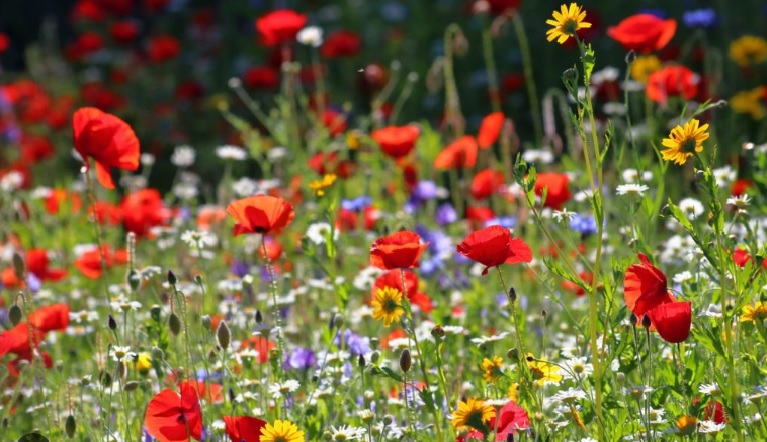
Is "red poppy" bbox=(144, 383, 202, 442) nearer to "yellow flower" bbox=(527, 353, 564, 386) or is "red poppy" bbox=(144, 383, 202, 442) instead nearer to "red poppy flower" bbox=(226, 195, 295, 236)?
"red poppy flower" bbox=(226, 195, 295, 236)

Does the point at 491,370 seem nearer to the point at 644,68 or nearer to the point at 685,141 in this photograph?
the point at 685,141

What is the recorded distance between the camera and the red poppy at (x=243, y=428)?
6.17 feet

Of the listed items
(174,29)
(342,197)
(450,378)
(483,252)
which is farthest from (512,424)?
(174,29)

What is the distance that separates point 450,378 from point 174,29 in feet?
20.3

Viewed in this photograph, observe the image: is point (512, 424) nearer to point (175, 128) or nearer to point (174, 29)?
point (175, 128)

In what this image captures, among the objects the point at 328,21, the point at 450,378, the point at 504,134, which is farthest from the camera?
the point at 328,21

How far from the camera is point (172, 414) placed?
1.94 meters

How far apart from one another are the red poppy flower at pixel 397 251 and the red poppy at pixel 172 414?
365 mm

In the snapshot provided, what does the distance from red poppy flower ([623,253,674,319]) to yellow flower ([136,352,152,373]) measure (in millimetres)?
1028

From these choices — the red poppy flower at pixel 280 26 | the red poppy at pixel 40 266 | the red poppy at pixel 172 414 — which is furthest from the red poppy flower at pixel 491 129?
the red poppy at pixel 172 414

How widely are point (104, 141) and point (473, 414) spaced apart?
0.92 m

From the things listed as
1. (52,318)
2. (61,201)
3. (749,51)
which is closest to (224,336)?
(52,318)

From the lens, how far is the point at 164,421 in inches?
76.2

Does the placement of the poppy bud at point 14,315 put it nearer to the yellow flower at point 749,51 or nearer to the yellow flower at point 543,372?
the yellow flower at point 543,372
